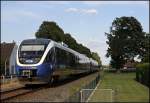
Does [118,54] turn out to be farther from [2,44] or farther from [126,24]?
[2,44]

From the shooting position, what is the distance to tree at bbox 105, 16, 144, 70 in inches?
4604

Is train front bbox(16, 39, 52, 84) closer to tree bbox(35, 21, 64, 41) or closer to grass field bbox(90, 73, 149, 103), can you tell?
grass field bbox(90, 73, 149, 103)

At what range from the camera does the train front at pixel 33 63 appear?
1364 inches

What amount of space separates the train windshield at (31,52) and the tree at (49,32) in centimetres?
7264

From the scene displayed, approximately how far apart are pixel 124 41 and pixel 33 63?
83409 mm

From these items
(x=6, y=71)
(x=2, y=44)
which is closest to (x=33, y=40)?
(x=6, y=71)

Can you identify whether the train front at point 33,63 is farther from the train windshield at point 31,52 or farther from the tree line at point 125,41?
the tree line at point 125,41

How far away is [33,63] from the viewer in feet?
115

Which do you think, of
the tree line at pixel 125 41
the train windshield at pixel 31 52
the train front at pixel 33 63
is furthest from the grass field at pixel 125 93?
the tree line at pixel 125 41

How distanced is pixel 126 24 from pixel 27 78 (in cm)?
9028

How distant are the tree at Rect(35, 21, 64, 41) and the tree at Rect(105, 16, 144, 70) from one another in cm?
1256

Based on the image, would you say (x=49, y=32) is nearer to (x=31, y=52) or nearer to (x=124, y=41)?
(x=124, y=41)

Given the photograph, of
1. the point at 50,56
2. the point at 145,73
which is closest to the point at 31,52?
the point at 50,56

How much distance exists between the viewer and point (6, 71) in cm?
7738
